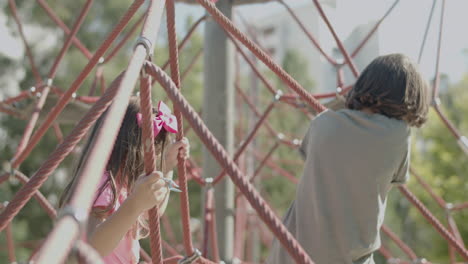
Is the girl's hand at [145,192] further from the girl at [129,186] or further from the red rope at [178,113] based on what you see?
the red rope at [178,113]

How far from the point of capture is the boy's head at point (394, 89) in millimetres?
778

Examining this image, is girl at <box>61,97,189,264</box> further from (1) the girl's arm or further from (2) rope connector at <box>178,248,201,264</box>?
(2) rope connector at <box>178,248,201,264</box>

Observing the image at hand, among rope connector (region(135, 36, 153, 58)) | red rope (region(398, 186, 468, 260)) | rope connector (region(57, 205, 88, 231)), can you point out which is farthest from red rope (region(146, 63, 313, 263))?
red rope (region(398, 186, 468, 260))

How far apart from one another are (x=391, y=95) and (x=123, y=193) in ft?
1.44

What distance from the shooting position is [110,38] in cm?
91

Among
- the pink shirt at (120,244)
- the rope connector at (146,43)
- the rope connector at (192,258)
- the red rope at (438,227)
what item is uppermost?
the rope connector at (146,43)

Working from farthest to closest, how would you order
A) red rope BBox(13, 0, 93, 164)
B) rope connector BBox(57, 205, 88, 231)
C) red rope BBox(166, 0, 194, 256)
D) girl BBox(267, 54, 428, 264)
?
red rope BBox(13, 0, 93, 164) < red rope BBox(166, 0, 194, 256) < girl BBox(267, 54, 428, 264) < rope connector BBox(57, 205, 88, 231)

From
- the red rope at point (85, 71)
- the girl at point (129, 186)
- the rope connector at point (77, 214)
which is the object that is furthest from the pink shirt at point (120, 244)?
the rope connector at point (77, 214)

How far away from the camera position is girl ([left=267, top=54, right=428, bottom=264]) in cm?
77

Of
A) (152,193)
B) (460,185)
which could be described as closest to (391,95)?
(152,193)

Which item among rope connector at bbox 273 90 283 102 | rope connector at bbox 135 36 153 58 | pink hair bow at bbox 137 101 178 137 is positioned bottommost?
rope connector at bbox 273 90 283 102

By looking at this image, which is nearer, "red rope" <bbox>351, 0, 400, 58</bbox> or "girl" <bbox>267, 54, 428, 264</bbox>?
"girl" <bbox>267, 54, 428, 264</bbox>

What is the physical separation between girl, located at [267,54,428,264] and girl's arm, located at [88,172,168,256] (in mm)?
210

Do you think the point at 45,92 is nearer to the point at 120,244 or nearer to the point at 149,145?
the point at 120,244
